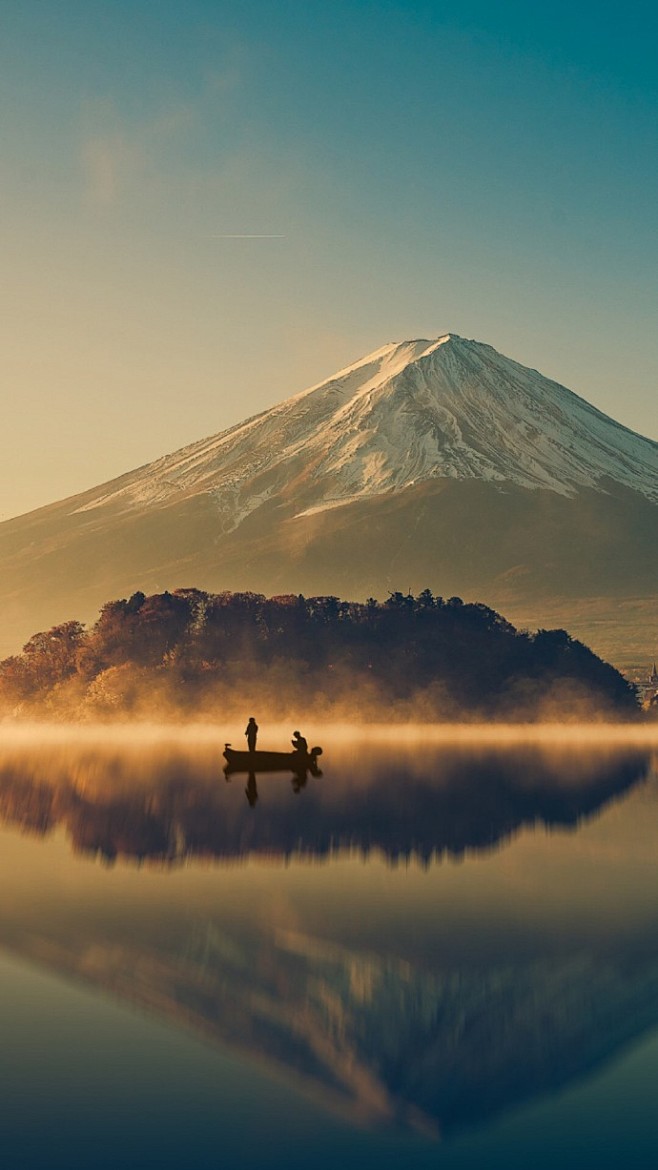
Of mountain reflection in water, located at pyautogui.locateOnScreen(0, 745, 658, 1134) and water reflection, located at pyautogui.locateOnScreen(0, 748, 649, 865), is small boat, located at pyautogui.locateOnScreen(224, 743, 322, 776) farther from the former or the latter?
mountain reflection in water, located at pyautogui.locateOnScreen(0, 745, 658, 1134)

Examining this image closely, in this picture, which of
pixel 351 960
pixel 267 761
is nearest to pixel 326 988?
pixel 351 960

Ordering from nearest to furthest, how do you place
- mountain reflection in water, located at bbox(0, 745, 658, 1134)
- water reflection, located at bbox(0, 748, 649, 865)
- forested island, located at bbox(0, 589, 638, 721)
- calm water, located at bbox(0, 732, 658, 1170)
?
calm water, located at bbox(0, 732, 658, 1170) < mountain reflection in water, located at bbox(0, 745, 658, 1134) < water reflection, located at bbox(0, 748, 649, 865) < forested island, located at bbox(0, 589, 638, 721)

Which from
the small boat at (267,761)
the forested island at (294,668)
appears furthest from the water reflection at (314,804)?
the forested island at (294,668)

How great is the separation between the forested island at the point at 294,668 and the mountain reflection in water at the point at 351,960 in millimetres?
56523

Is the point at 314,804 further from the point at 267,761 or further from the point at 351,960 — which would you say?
the point at 351,960

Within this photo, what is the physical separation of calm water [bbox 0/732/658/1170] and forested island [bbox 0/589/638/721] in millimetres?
57375

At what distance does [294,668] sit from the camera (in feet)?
335

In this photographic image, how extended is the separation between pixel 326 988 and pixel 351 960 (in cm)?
185

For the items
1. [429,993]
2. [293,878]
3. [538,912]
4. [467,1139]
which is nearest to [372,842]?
[293,878]

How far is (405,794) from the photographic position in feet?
155

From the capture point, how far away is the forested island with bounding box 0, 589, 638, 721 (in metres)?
99.8

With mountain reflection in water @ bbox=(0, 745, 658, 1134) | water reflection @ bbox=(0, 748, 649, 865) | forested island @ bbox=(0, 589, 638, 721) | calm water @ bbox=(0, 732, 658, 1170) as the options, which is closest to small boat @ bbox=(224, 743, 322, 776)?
water reflection @ bbox=(0, 748, 649, 865)

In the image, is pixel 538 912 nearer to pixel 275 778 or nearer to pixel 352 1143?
pixel 352 1143

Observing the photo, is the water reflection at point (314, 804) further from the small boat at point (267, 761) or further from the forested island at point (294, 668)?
the forested island at point (294, 668)
